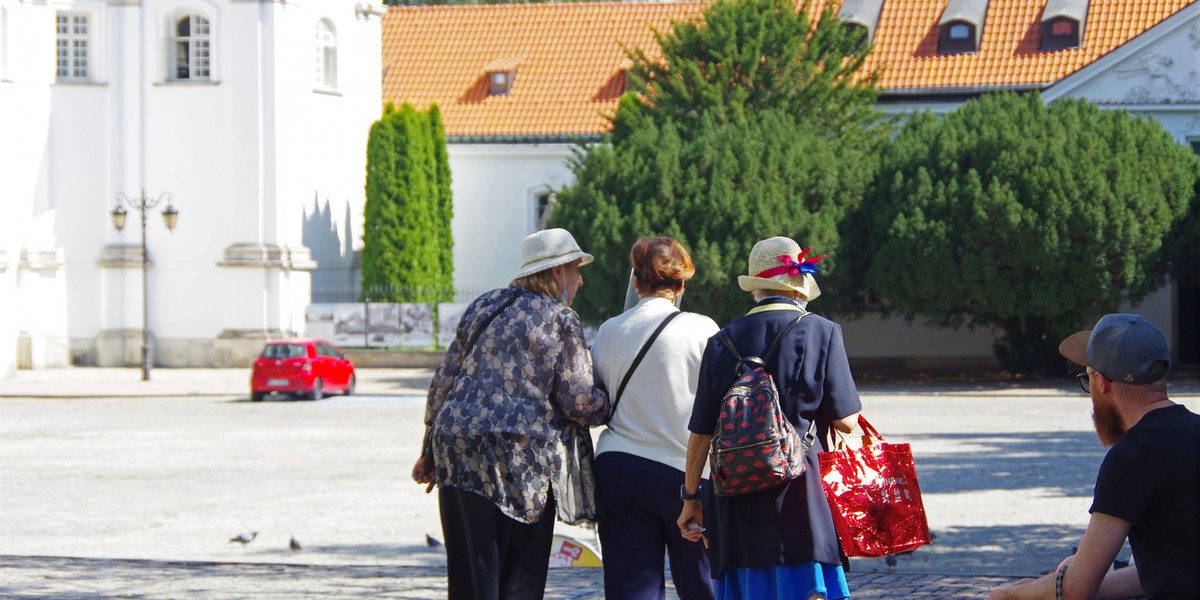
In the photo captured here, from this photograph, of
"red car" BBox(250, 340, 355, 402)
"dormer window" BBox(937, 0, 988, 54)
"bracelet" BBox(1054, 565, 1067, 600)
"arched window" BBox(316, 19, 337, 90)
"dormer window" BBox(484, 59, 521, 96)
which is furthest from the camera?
"dormer window" BBox(484, 59, 521, 96)

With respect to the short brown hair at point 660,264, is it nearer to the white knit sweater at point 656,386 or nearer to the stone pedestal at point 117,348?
the white knit sweater at point 656,386

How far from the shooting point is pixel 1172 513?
4273 millimetres

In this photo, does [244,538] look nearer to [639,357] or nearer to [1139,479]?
[639,357]

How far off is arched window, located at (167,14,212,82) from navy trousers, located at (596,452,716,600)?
3439cm

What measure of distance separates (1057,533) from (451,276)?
32.1 metres

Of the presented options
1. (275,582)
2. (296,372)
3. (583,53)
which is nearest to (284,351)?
(296,372)

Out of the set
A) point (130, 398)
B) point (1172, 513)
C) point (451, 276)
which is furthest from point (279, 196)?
point (1172, 513)

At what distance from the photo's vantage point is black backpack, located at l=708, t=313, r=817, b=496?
223 inches

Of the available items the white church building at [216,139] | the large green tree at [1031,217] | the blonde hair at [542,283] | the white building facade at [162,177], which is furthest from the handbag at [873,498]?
the white building facade at [162,177]

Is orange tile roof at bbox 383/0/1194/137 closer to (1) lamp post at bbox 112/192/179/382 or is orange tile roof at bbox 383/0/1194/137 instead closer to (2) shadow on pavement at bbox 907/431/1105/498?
(1) lamp post at bbox 112/192/179/382

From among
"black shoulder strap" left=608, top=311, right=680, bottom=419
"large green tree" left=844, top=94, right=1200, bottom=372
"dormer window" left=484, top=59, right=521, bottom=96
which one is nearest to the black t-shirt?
"black shoulder strap" left=608, top=311, right=680, bottom=419

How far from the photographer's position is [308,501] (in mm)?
13633

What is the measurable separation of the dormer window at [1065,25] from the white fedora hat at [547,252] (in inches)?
1429

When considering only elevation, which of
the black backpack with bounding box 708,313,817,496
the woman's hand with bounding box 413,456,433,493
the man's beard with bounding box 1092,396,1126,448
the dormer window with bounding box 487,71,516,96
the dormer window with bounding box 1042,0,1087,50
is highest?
the dormer window with bounding box 1042,0,1087,50
